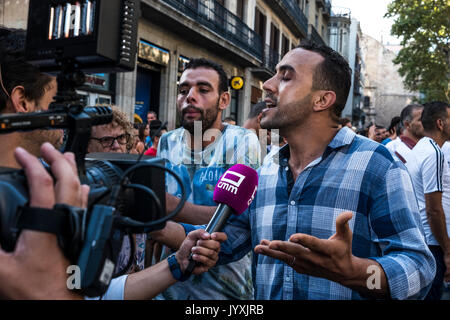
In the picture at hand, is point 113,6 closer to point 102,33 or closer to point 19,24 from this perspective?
point 102,33

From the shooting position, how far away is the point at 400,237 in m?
1.79

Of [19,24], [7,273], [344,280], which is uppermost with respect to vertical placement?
[19,24]

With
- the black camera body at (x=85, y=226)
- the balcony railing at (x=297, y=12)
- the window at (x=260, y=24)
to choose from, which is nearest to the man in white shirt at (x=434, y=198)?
the black camera body at (x=85, y=226)

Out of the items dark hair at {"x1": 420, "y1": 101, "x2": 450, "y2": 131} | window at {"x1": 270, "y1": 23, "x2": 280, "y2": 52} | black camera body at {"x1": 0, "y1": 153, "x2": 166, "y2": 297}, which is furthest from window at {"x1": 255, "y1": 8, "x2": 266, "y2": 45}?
black camera body at {"x1": 0, "y1": 153, "x2": 166, "y2": 297}

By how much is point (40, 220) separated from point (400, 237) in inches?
53.6

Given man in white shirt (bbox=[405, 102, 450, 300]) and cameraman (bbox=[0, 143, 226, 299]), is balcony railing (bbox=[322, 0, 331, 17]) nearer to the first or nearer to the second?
man in white shirt (bbox=[405, 102, 450, 300])

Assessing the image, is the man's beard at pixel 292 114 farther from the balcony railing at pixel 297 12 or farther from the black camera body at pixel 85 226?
the balcony railing at pixel 297 12

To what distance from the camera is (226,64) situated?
1708 cm

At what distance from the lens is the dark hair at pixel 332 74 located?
228cm

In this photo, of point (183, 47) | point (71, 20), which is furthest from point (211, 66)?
point (183, 47)
